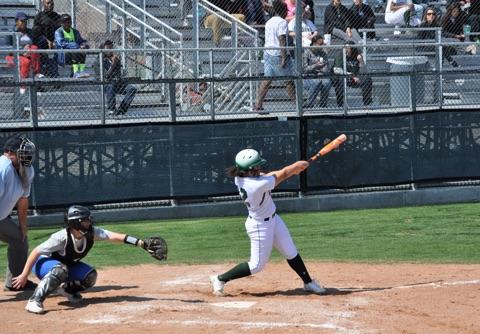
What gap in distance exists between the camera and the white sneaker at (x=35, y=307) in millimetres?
9266

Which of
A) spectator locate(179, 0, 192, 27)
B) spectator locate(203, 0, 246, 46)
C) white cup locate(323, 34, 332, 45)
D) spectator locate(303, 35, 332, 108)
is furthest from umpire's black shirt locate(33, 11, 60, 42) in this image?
white cup locate(323, 34, 332, 45)

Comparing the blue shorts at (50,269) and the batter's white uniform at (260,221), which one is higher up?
the batter's white uniform at (260,221)

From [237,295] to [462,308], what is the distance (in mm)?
2297

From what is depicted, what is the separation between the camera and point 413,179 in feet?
57.4

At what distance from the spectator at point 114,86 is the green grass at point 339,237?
2.06m

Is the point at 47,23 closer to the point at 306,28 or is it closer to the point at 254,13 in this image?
the point at 254,13

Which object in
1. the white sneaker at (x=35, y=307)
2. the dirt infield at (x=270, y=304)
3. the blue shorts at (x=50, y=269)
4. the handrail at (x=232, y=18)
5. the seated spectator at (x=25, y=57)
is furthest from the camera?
the handrail at (x=232, y=18)

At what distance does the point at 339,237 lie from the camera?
47.0ft

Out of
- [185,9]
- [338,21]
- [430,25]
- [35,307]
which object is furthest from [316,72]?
[35,307]

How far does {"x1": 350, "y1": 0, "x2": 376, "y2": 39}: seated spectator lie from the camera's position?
20.8m

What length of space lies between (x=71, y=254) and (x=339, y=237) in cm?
545

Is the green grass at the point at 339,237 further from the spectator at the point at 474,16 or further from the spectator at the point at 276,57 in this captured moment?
the spectator at the point at 474,16

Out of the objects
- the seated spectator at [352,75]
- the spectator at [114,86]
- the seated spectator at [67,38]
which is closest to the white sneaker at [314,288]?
the spectator at [114,86]

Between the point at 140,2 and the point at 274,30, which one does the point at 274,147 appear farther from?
the point at 140,2
